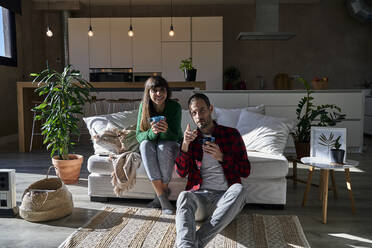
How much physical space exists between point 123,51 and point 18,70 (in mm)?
2172

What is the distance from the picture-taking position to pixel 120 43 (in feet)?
24.1

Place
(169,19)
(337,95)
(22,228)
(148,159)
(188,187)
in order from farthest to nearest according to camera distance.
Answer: (169,19), (337,95), (148,159), (22,228), (188,187)

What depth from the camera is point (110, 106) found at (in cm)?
625

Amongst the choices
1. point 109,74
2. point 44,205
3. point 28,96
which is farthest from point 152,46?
point 44,205

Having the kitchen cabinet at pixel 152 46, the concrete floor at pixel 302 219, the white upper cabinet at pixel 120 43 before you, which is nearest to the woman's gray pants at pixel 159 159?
the concrete floor at pixel 302 219

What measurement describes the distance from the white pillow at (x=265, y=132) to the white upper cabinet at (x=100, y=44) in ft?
16.3

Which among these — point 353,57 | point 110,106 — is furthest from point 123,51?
point 353,57

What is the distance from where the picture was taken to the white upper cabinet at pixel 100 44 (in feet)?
24.0

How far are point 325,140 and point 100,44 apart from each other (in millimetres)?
5974

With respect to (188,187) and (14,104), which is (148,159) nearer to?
(188,187)

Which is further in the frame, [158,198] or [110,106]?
[110,106]

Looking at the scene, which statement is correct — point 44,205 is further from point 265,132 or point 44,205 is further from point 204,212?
point 265,132

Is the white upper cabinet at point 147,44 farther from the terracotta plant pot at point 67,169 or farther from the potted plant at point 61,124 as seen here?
the terracotta plant pot at point 67,169

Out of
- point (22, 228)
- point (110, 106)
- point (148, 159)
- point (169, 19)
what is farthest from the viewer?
point (169, 19)
